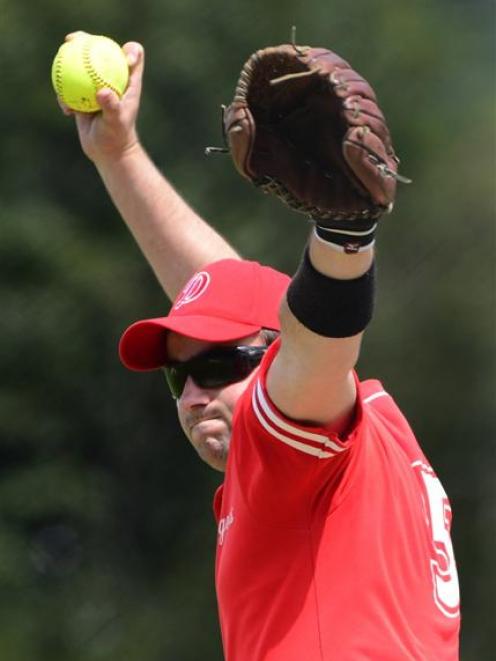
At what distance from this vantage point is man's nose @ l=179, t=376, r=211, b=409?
348 centimetres

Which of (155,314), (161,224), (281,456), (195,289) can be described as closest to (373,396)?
(195,289)

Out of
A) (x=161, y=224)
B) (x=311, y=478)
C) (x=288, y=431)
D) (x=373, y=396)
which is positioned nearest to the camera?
(x=288, y=431)

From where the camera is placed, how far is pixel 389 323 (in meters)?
11.6

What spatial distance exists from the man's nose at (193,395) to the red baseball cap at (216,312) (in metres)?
0.14

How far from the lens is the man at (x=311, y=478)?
8.77 ft

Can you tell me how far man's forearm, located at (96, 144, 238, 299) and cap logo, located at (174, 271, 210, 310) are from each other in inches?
21.6

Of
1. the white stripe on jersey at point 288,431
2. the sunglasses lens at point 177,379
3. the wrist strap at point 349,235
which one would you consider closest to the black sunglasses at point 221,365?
the sunglasses lens at point 177,379

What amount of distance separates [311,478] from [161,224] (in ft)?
5.12

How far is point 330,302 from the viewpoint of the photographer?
2.62 metres

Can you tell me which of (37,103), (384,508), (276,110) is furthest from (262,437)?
(37,103)

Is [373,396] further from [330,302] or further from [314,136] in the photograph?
[314,136]

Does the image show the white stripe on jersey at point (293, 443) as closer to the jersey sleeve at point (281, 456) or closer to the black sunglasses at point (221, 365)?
the jersey sleeve at point (281, 456)

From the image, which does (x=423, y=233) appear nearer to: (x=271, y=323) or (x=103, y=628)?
(x=103, y=628)

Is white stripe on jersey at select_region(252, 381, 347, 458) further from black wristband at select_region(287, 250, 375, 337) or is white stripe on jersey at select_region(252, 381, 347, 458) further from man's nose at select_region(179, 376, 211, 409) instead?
man's nose at select_region(179, 376, 211, 409)
